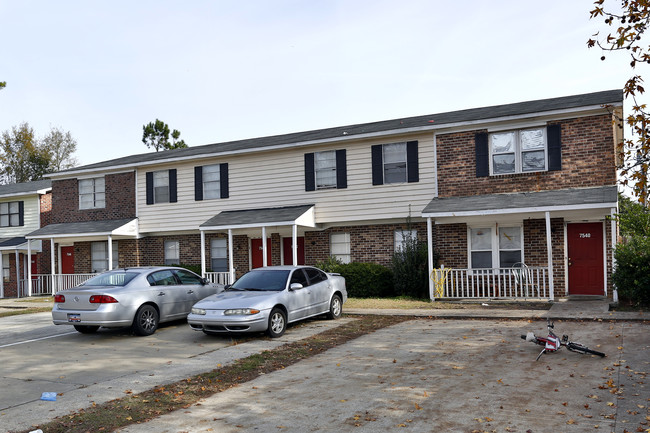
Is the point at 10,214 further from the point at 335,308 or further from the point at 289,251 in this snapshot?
the point at 335,308

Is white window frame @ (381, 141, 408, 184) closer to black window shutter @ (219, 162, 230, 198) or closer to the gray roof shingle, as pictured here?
the gray roof shingle

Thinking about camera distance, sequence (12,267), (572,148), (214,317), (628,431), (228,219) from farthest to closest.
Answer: (12,267) → (228,219) → (572,148) → (214,317) → (628,431)

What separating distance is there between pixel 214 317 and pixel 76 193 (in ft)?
55.8

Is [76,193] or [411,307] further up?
[76,193]

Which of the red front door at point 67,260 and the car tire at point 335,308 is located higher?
the red front door at point 67,260

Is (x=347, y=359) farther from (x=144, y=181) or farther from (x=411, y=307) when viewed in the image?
(x=144, y=181)

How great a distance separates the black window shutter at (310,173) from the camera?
19812 millimetres

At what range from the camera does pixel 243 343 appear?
1078 centimetres

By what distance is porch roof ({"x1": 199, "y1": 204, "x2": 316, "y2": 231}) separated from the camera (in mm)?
18422

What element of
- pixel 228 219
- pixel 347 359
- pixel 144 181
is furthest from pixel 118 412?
pixel 144 181

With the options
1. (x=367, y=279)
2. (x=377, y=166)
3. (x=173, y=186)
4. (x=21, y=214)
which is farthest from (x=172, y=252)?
(x=21, y=214)

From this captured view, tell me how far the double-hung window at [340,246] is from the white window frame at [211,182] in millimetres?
5139

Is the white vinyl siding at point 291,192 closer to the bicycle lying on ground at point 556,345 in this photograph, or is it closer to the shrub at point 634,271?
the shrub at point 634,271

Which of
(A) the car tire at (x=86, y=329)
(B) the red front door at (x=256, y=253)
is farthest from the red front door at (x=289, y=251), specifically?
(A) the car tire at (x=86, y=329)
